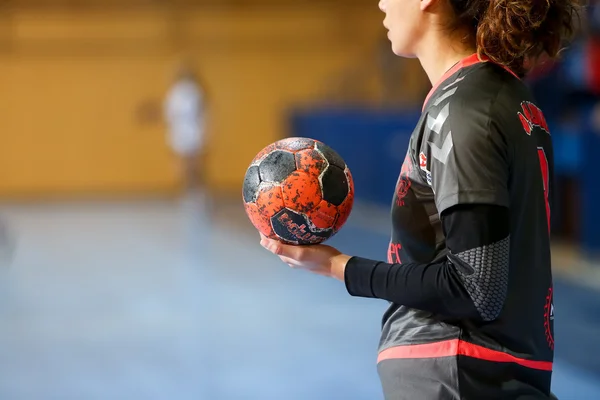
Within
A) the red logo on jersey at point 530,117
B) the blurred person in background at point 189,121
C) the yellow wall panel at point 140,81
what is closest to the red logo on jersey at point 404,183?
the red logo on jersey at point 530,117

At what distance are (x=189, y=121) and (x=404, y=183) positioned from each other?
9525mm

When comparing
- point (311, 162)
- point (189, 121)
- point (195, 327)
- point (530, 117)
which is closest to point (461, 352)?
point (530, 117)

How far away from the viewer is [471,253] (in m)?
1.29

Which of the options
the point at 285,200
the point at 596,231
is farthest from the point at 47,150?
the point at 285,200

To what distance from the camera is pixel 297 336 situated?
15.9 ft

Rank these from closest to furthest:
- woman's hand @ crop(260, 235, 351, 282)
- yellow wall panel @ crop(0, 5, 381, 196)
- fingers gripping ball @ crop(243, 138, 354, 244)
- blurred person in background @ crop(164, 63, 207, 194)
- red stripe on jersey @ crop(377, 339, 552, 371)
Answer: red stripe on jersey @ crop(377, 339, 552, 371) → woman's hand @ crop(260, 235, 351, 282) → fingers gripping ball @ crop(243, 138, 354, 244) → blurred person in background @ crop(164, 63, 207, 194) → yellow wall panel @ crop(0, 5, 381, 196)

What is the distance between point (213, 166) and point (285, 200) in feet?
45.2

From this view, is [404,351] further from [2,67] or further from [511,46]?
[2,67]

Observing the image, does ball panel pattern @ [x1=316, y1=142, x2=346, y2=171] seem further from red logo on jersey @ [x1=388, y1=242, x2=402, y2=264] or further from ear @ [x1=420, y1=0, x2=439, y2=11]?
ear @ [x1=420, y1=0, x2=439, y2=11]

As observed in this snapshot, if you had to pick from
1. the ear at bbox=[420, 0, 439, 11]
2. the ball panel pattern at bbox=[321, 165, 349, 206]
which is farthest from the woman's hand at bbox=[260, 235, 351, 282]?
the ear at bbox=[420, 0, 439, 11]

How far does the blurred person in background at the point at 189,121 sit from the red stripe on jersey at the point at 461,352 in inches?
375

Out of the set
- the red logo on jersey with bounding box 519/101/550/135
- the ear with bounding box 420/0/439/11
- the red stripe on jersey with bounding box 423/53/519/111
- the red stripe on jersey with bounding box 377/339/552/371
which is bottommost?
the red stripe on jersey with bounding box 377/339/552/371

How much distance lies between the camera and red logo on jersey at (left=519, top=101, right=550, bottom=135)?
1381 mm

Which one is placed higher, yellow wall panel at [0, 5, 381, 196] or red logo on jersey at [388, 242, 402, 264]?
red logo on jersey at [388, 242, 402, 264]
